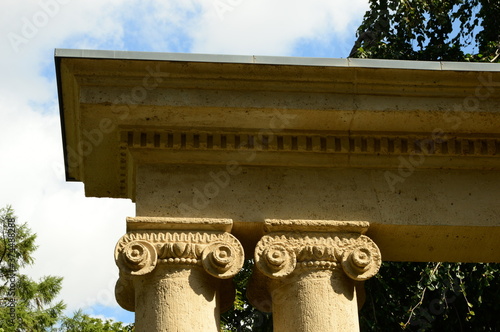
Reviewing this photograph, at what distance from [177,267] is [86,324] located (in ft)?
→ 74.1

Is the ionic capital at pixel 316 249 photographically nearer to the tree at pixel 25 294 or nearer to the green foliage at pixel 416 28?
the green foliage at pixel 416 28

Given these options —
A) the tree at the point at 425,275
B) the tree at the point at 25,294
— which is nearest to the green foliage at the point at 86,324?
the tree at the point at 25,294

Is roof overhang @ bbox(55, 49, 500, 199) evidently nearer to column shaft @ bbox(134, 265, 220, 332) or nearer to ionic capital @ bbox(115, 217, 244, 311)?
ionic capital @ bbox(115, 217, 244, 311)

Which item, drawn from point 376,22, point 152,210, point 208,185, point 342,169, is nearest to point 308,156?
point 342,169

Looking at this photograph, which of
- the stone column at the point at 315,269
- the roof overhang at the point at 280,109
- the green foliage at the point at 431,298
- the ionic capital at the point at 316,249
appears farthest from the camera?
the green foliage at the point at 431,298

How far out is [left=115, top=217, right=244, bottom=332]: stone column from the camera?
29.1 ft

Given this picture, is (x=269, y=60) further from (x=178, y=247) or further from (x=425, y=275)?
(x=425, y=275)

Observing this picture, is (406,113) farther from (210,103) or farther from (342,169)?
(210,103)

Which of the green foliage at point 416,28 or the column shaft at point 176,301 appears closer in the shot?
the column shaft at point 176,301

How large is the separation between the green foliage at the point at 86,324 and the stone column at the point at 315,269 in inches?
753

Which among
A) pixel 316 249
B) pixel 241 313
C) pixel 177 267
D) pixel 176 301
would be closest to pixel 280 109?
pixel 316 249

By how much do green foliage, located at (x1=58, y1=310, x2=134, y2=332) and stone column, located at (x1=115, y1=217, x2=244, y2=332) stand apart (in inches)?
747

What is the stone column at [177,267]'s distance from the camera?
8883mm

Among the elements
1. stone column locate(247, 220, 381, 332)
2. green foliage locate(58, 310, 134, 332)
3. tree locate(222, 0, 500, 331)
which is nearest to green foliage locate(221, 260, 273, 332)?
tree locate(222, 0, 500, 331)
